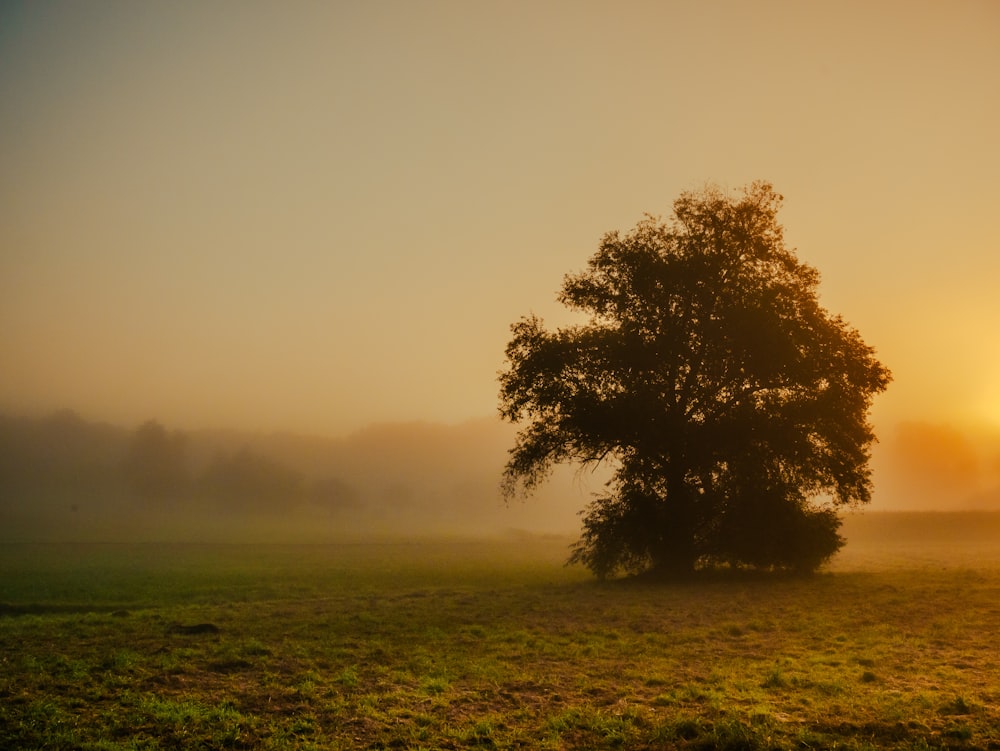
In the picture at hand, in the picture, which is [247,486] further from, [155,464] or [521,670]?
[521,670]

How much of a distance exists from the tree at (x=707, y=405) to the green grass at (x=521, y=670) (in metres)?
5.24

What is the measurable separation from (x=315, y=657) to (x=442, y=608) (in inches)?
370

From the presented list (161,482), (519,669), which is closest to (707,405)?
A: (519,669)

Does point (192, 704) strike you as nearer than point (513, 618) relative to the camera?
Yes

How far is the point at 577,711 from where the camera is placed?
37.9ft

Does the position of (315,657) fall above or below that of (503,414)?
below

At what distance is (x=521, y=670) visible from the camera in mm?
14812

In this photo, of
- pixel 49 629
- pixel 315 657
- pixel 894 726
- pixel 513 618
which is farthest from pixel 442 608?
pixel 894 726

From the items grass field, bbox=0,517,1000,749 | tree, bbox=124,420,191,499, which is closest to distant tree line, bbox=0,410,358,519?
tree, bbox=124,420,191,499

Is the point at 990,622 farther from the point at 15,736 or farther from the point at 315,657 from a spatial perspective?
the point at 15,736

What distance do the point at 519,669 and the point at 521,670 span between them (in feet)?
Result: 0.36

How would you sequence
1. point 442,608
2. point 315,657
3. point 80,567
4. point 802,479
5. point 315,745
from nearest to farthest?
point 315,745 < point 315,657 < point 442,608 < point 802,479 < point 80,567

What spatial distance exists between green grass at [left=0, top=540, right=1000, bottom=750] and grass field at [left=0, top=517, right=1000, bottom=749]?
0.06m

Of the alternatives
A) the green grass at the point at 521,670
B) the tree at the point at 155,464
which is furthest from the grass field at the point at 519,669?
the tree at the point at 155,464
